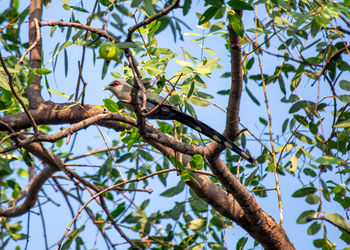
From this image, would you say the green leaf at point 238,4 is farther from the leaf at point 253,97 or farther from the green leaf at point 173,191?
the green leaf at point 173,191

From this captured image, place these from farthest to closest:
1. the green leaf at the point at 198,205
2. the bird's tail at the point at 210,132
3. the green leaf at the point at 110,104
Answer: the green leaf at the point at 198,205 → the bird's tail at the point at 210,132 → the green leaf at the point at 110,104

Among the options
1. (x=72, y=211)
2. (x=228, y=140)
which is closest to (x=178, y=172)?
(x=228, y=140)

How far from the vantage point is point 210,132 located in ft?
9.41

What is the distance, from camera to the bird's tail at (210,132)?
8.41 ft

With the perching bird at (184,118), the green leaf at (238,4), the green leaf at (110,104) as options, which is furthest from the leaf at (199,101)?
the green leaf at (238,4)

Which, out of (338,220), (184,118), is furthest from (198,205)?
(338,220)

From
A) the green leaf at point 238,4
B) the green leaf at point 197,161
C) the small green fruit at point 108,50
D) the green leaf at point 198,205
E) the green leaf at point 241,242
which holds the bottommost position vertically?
the green leaf at point 241,242

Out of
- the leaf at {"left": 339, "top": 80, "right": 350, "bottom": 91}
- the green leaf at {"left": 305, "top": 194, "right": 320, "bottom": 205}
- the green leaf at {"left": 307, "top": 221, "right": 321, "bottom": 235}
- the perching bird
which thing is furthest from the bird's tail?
the leaf at {"left": 339, "top": 80, "right": 350, "bottom": 91}

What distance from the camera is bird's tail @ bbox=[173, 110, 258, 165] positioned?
8.41 feet

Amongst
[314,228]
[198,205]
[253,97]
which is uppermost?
[253,97]

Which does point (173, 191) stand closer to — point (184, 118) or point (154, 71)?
point (184, 118)

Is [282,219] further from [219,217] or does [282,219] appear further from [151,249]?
[151,249]

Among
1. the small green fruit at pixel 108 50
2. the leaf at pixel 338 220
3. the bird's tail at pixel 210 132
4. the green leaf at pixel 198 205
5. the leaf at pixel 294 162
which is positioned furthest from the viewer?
the green leaf at pixel 198 205

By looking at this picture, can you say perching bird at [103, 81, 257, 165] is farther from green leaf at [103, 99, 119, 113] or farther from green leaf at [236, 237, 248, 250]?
green leaf at [236, 237, 248, 250]
